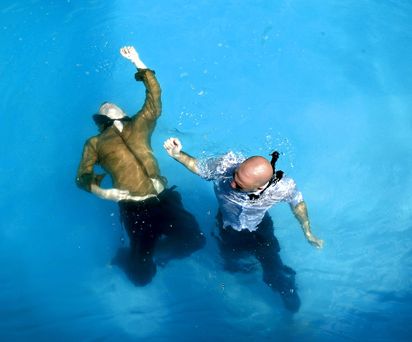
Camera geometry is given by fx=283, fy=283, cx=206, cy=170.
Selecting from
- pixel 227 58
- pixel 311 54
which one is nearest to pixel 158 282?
pixel 227 58

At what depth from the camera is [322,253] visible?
3844 mm

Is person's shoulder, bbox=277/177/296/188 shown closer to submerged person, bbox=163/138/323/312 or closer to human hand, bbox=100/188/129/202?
submerged person, bbox=163/138/323/312

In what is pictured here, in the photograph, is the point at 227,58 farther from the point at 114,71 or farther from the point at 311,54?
the point at 114,71

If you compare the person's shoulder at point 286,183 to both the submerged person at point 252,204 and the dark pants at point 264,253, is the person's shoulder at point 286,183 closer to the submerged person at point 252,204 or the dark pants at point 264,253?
the submerged person at point 252,204

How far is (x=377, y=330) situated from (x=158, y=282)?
9.12 ft

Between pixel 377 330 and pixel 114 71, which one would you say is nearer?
pixel 377 330

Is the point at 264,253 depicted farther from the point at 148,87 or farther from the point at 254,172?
the point at 148,87

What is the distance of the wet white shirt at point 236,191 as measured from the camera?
216 centimetres

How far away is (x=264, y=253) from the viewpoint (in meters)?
3.25

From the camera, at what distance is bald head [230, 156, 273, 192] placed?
68.2 inches

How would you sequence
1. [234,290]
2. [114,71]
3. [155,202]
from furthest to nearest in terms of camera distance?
1. [114,71]
2. [234,290]
3. [155,202]

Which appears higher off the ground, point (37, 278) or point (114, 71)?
point (114, 71)

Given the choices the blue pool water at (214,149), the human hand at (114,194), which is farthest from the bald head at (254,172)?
the blue pool water at (214,149)

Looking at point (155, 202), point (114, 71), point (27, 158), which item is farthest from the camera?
point (114, 71)
